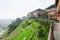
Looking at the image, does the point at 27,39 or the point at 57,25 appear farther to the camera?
the point at 27,39

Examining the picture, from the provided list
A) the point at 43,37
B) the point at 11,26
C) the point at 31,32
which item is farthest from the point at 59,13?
the point at 11,26

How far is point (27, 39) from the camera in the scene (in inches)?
434

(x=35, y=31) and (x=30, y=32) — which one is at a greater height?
(x=35, y=31)

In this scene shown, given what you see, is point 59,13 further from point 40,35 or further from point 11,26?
point 11,26

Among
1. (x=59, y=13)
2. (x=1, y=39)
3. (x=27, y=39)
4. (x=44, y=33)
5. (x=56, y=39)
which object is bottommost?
(x=1, y=39)

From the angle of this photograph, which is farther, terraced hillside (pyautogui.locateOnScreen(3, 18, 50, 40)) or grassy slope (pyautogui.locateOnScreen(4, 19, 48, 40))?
grassy slope (pyautogui.locateOnScreen(4, 19, 48, 40))

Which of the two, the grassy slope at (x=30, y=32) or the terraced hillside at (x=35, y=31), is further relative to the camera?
the grassy slope at (x=30, y=32)

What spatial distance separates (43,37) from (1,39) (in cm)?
1168

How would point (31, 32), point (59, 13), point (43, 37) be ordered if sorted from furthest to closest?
point (31, 32)
point (43, 37)
point (59, 13)

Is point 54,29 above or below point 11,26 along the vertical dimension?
above

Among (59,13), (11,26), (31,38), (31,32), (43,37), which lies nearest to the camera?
(59,13)

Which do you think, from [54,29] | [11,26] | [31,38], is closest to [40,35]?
[31,38]

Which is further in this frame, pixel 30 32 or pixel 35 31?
pixel 30 32

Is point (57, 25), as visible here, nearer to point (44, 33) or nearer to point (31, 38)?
point (44, 33)
